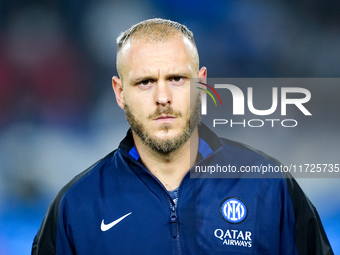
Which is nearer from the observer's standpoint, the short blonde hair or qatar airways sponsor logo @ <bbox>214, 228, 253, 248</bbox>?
qatar airways sponsor logo @ <bbox>214, 228, 253, 248</bbox>

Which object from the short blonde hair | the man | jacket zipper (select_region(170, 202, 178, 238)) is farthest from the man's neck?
the short blonde hair

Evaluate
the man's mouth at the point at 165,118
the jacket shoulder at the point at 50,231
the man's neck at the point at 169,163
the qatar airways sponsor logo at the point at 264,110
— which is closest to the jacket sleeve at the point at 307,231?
the man's neck at the point at 169,163

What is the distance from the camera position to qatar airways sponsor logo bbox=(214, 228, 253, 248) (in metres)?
1.45

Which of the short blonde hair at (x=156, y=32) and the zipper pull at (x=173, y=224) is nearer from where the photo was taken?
the zipper pull at (x=173, y=224)

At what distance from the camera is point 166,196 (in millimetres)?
1454

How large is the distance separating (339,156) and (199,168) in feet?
5.21

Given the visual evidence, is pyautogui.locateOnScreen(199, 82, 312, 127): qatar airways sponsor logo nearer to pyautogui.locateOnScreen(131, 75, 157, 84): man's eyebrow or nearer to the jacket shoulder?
pyautogui.locateOnScreen(131, 75, 157, 84): man's eyebrow

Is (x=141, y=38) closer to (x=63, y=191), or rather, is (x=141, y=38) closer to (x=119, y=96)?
(x=119, y=96)

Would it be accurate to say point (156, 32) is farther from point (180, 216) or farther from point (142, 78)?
point (180, 216)

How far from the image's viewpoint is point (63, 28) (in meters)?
2.64

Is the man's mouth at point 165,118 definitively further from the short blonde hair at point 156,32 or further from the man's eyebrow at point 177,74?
the short blonde hair at point 156,32

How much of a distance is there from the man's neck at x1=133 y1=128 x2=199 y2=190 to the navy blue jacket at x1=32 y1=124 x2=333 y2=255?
0.06 metres

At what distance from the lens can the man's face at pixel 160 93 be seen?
4.83ft

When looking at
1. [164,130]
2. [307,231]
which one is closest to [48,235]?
[164,130]
